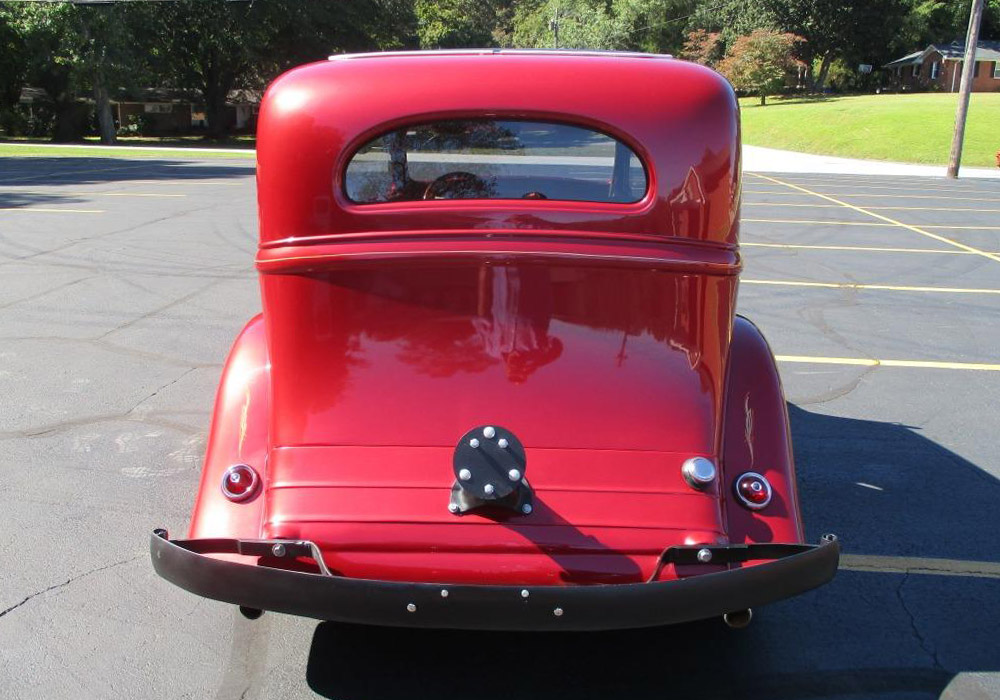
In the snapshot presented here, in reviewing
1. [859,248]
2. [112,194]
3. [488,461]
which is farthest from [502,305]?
[112,194]

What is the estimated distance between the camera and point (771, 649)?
10.4ft

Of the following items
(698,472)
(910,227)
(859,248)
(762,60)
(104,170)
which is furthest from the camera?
(762,60)

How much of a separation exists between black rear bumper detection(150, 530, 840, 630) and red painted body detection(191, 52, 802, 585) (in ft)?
0.78

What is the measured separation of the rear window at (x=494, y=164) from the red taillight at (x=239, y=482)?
977 mm

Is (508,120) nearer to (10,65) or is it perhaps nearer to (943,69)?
(10,65)

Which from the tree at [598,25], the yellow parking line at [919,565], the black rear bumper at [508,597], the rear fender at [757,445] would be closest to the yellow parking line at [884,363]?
the yellow parking line at [919,565]

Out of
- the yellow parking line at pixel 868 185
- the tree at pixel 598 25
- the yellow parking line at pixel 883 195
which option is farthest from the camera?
the tree at pixel 598 25

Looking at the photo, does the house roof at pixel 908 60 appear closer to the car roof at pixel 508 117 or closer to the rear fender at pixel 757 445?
the rear fender at pixel 757 445

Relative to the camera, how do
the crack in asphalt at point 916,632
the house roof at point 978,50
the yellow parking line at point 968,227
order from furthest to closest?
the house roof at point 978,50
the yellow parking line at point 968,227
the crack in asphalt at point 916,632

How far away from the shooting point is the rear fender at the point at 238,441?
291 cm

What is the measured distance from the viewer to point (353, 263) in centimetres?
285

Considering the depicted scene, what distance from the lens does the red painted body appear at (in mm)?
2840

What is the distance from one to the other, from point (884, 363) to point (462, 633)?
184 inches

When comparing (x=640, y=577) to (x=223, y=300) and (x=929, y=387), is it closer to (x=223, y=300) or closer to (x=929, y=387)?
(x=929, y=387)
